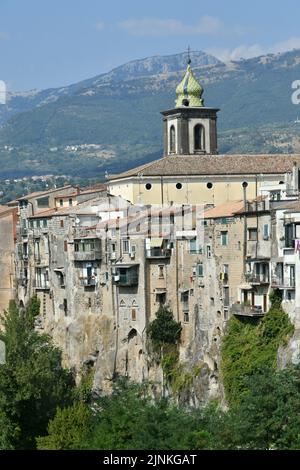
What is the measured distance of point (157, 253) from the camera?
78188mm

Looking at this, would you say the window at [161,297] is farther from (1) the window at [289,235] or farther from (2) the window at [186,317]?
(1) the window at [289,235]

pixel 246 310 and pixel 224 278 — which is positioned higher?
pixel 224 278

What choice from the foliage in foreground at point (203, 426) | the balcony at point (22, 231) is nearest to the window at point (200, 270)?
the foliage in foreground at point (203, 426)

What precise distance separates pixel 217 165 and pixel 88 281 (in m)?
14.8

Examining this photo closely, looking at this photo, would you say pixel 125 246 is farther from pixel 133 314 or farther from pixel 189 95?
pixel 189 95

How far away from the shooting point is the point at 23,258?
9694 cm

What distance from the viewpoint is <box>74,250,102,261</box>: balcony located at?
83.8 m

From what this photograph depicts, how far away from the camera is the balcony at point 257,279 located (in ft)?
227

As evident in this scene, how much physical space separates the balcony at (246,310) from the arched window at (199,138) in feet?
129

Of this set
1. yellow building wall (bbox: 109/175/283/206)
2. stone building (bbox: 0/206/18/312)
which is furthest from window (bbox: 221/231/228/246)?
stone building (bbox: 0/206/18/312)

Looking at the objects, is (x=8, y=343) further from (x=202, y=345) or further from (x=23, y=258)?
(x=23, y=258)

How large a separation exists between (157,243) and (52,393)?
37.0ft

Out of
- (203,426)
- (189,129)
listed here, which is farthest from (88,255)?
(189,129)

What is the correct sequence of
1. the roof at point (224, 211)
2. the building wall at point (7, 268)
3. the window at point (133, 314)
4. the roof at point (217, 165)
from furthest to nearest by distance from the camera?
1. the building wall at point (7, 268)
2. the roof at point (217, 165)
3. the window at point (133, 314)
4. the roof at point (224, 211)
